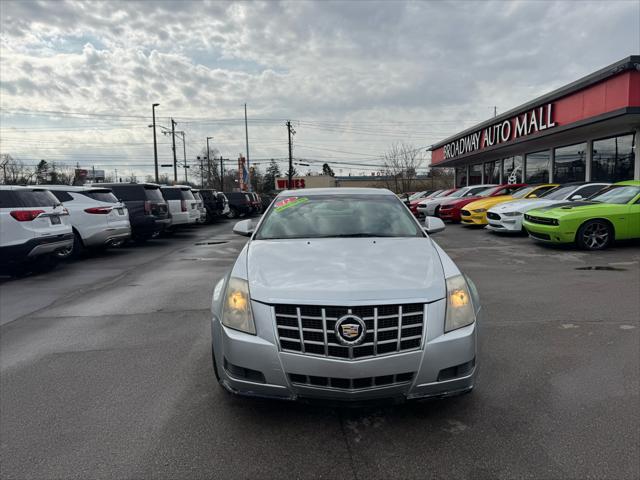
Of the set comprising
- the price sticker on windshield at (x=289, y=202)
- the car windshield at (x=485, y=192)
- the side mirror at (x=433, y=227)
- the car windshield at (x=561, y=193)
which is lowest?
the side mirror at (x=433, y=227)

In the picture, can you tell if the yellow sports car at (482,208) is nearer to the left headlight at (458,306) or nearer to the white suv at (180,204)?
the white suv at (180,204)

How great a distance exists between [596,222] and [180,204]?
13643 mm

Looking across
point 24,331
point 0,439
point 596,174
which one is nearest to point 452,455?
point 0,439

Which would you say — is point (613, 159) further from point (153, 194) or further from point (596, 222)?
point (153, 194)

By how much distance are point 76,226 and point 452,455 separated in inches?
406

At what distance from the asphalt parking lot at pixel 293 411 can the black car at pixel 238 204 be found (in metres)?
22.6

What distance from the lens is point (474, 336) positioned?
108 inches

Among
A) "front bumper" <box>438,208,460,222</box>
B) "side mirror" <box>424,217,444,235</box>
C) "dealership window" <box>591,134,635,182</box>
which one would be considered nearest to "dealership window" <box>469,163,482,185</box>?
"dealership window" <box>591,134,635,182</box>

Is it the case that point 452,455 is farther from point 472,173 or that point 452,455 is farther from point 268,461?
point 472,173

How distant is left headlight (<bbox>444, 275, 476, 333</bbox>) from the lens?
272cm

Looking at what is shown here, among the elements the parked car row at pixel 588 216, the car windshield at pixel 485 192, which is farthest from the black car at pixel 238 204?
the parked car row at pixel 588 216

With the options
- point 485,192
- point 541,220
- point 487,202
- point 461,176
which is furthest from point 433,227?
point 461,176

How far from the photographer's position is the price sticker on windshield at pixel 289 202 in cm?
447

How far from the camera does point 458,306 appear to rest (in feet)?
9.21
